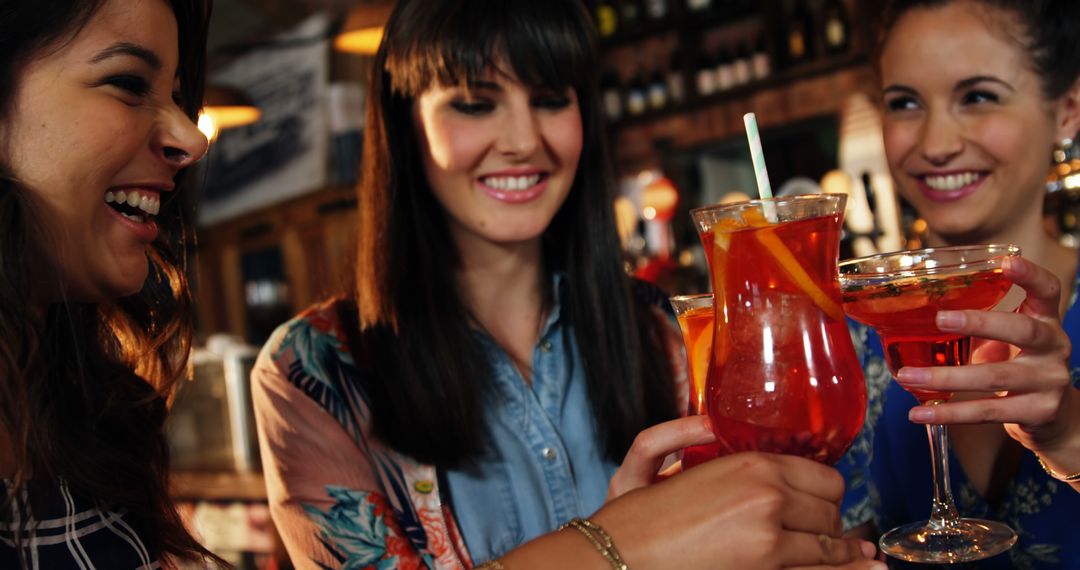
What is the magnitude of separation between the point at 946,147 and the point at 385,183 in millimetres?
955

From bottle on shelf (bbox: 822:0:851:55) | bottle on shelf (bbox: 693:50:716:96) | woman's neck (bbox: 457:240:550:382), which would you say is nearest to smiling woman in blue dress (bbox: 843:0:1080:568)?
woman's neck (bbox: 457:240:550:382)

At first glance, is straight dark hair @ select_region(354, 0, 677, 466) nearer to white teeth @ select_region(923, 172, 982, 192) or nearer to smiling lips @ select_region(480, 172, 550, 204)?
smiling lips @ select_region(480, 172, 550, 204)

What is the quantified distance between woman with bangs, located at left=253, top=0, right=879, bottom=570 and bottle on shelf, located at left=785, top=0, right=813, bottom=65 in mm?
3157

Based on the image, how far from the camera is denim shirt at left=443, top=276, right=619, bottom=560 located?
160cm

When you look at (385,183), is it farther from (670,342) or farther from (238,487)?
(238,487)

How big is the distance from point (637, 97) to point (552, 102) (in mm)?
3753

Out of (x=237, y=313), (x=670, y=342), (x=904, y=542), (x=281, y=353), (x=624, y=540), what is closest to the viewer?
(x=624, y=540)

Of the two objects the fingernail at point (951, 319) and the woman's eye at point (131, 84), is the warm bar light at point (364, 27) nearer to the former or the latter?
the woman's eye at point (131, 84)

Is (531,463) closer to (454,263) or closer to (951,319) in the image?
(454,263)

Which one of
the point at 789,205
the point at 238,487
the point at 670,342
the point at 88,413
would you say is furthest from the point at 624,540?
the point at 238,487

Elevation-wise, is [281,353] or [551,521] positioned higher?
[281,353]

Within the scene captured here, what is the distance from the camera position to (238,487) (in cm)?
423

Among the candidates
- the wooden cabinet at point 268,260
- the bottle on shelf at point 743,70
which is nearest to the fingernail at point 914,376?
the bottle on shelf at point 743,70

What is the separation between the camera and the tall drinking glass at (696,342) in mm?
1169
